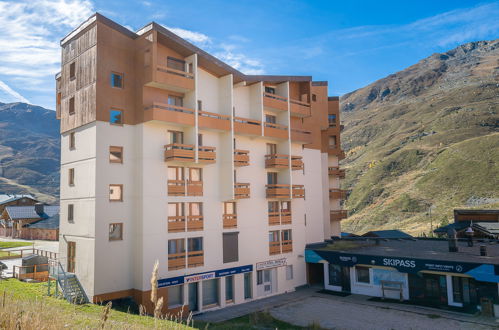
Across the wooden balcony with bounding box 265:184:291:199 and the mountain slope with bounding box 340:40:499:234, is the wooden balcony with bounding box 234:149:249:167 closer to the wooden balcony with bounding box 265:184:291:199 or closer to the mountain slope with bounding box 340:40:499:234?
the wooden balcony with bounding box 265:184:291:199

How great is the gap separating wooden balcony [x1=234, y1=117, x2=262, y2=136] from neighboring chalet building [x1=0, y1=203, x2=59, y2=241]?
43565 mm

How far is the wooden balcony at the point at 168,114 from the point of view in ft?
77.7

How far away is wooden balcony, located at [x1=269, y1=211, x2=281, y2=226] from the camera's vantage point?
31375 millimetres

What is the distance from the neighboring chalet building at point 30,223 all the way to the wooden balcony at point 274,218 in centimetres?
4228

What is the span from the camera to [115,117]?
24.1 m

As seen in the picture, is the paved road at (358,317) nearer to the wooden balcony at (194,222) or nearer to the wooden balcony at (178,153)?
the wooden balcony at (194,222)

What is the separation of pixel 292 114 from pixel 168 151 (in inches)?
539

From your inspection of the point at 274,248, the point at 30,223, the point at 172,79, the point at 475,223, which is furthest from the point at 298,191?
the point at 30,223

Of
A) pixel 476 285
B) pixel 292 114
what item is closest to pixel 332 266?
pixel 476 285

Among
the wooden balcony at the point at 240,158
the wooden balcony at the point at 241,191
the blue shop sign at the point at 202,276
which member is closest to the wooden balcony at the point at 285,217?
the wooden balcony at the point at 241,191

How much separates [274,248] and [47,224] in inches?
1862

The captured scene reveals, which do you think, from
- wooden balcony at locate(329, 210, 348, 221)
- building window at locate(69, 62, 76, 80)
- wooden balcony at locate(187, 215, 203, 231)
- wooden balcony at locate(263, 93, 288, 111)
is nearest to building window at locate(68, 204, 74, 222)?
wooden balcony at locate(187, 215, 203, 231)

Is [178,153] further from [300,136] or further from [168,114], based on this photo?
[300,136]

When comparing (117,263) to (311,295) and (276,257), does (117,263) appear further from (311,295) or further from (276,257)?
(311,295)
